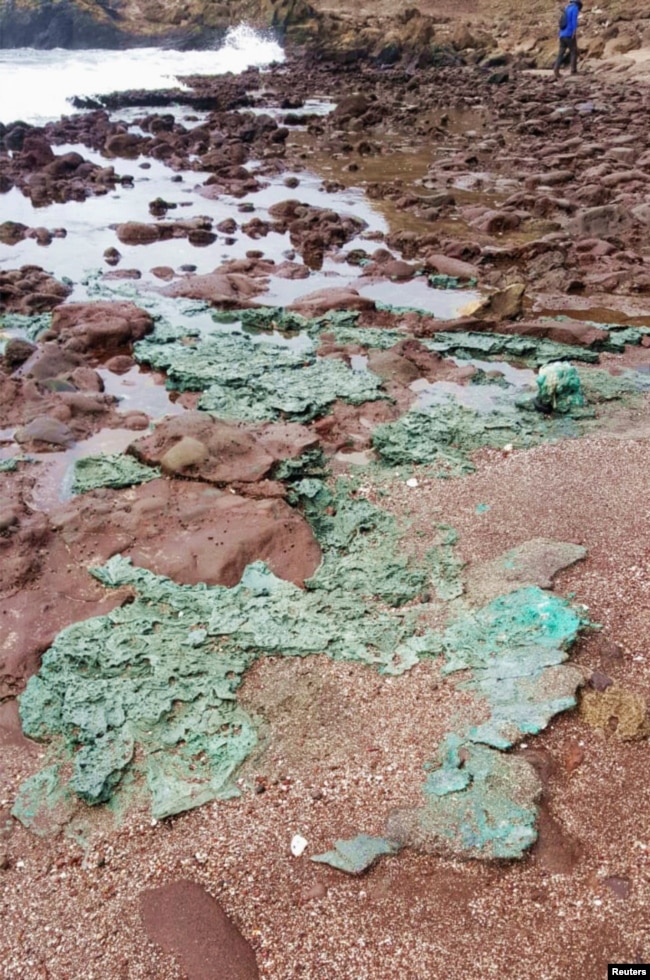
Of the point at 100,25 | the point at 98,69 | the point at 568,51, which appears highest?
the point at 100,25

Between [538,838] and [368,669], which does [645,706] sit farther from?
[368,669]

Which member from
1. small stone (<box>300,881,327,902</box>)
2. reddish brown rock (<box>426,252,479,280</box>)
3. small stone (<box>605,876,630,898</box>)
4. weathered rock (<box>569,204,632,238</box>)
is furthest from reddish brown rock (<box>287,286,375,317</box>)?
small stone (<box>605,876,630,898</box>)

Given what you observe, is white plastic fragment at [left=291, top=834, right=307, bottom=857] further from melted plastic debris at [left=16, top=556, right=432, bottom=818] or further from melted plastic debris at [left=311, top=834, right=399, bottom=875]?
melted plastic debris at [left=16, top=556, right=432, bottom=818]

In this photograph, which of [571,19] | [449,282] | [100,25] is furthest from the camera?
[100,25]

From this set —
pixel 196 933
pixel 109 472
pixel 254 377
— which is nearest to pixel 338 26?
pixel 254 377

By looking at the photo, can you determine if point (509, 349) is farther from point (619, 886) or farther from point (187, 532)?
point (619, 886)

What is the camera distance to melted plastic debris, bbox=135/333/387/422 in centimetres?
552

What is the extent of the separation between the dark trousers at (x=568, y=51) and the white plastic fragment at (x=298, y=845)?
87.9 feet

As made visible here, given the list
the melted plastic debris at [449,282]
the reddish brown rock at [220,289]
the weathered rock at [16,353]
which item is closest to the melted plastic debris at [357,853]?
the weathered rock at [16,353]

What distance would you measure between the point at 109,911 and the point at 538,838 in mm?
1338

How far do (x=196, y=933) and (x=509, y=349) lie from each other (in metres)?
5.14

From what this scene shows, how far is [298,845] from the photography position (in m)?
2.50

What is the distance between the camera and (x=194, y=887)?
2.41 meters

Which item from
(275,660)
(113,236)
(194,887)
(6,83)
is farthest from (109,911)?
(6,83)
